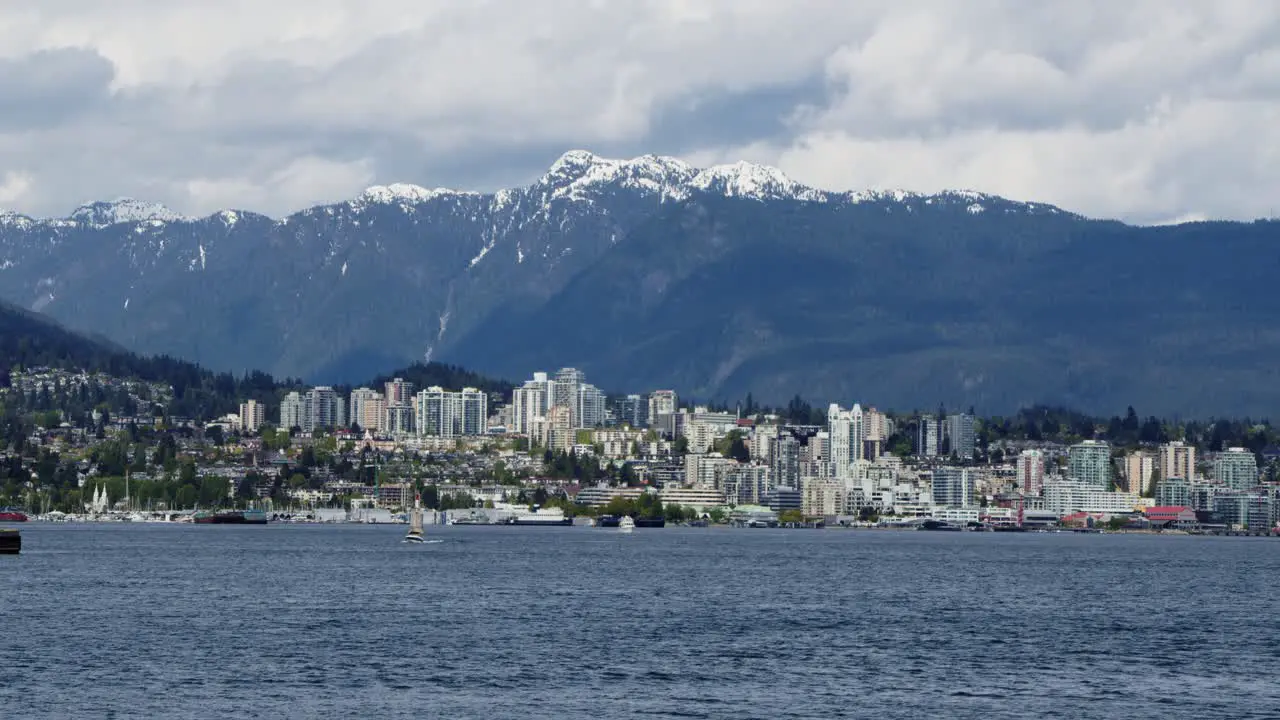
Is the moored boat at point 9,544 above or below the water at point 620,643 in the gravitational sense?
above

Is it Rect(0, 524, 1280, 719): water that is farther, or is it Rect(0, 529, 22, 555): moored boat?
Rect(0, 529, 22, 555): moored boat

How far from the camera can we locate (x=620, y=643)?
91500 millimetres

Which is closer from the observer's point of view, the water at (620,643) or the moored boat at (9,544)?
the water at (620,643)

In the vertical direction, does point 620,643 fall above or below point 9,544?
below

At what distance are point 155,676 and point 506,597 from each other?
40661 millimetres

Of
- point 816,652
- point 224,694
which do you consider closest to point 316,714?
point 224,694

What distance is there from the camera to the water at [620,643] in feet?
242

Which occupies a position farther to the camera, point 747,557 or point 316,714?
point 747,557

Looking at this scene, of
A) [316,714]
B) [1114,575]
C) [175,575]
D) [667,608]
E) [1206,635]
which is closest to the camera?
[316,714]

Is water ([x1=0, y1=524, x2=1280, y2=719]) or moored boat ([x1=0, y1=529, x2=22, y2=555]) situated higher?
moored boat ([x1=0, y1=529, x2=22, y2=555])

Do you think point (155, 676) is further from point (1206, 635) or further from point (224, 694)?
point (1206, 635)

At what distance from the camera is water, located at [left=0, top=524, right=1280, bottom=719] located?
242 ft

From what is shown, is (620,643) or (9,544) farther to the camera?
(9,544)

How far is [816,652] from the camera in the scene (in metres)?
88.8
